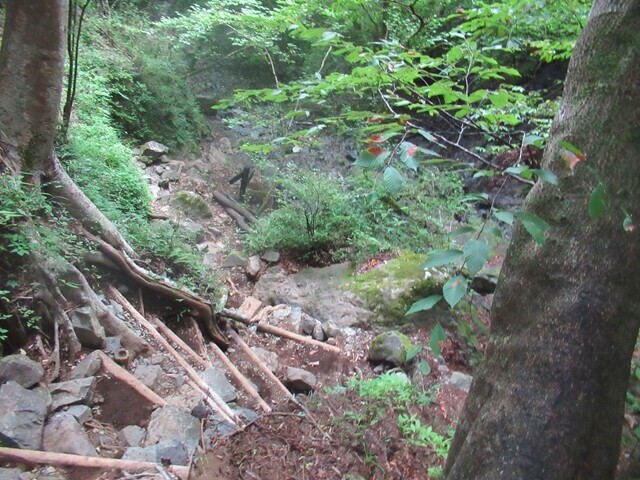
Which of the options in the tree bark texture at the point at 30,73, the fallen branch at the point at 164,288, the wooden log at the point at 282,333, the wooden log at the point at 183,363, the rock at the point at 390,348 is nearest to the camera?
the wooden log at the point at 183,363

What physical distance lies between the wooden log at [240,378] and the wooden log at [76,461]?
4.41 ft

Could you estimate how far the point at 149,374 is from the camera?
12.2ft

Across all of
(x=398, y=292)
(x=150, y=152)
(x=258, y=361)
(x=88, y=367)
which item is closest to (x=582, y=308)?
(x=88, y=367)

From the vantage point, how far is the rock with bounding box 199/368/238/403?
3992 millimetres

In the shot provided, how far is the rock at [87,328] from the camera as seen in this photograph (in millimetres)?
3578

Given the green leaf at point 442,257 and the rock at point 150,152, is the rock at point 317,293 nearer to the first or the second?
the rock at point 150,152

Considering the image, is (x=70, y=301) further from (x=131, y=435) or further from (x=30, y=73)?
(x=30, y=73)

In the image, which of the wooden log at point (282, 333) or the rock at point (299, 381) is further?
the wooden log at point (282, 333)

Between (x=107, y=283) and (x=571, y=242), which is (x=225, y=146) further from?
(x=571, y=242)

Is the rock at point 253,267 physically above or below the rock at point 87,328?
below

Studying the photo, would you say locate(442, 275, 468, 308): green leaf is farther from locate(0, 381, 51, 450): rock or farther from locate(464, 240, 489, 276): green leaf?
locate(0, 381, 51, 450): rock

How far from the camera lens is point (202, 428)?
3342mm

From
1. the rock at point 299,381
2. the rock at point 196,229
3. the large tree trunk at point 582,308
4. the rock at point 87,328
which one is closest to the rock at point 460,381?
the rock at point 299,381

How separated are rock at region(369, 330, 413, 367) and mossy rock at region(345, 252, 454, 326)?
621 mm
